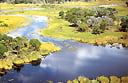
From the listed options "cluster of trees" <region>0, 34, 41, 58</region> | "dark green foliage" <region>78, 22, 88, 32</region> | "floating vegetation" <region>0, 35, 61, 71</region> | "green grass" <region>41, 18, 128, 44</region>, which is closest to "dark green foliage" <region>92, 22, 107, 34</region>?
"green grass" <region>41, 18, 128, 44</region>

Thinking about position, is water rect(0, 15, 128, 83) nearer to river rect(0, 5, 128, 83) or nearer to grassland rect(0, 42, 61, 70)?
river rect(0, 5, 128, 83)

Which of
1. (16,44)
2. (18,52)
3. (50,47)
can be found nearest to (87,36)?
(50,47)

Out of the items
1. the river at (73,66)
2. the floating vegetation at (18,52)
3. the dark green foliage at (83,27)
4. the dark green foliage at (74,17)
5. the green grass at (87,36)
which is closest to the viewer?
the river at (73,66)

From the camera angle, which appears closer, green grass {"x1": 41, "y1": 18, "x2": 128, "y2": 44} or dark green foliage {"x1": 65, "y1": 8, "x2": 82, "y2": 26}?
green grass {"x1": 41, "y1": 18, "x2": 128, "y2": 44}

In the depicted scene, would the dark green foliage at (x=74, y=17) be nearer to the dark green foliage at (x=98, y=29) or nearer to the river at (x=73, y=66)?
the dark green foliage at (x=98, y=29)

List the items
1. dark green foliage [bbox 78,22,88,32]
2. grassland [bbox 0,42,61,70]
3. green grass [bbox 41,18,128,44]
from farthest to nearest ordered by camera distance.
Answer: dark green foliage [bbox 78,22,88,32]
green grass [bbox 41,18,128,44]
grassland [bbox 0,42,61,70]

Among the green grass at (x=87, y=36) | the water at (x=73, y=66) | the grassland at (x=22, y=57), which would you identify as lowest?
the water at (x=73, y=66)

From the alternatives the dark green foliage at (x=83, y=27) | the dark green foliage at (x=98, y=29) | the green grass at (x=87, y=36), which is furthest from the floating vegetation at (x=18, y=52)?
the dark green foliage at (x=83, y=27)

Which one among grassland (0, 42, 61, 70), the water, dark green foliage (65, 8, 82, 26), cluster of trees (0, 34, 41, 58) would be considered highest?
dark green foliage (65, 8, 82, 26)

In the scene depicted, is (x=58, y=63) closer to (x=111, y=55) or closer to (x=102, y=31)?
(x=111, y=55)

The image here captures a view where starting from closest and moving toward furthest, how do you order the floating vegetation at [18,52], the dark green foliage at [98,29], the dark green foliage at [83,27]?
1. the floating vegetation at [18,52]
2. the dark green foliage at [98,29]
3. the dark green foliage at [83,27]
